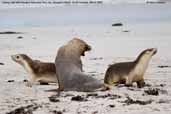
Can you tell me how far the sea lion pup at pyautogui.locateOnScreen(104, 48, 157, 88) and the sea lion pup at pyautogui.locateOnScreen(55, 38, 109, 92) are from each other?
68cm

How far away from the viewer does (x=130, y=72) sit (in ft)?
30.1

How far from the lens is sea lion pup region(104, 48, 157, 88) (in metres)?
9.20

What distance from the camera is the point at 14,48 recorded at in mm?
17922

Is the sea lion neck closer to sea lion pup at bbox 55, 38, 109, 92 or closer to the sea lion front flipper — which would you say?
sea lion pup at bbox 55, 38, 109, 92

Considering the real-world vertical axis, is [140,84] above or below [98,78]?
above

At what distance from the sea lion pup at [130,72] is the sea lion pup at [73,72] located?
2.24ft

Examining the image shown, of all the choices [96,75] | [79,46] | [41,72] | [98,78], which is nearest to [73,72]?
[79,46]

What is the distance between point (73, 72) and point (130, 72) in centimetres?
102

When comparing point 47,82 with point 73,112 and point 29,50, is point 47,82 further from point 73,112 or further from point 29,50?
point 29,50

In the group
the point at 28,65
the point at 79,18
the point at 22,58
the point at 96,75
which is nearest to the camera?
the point at 28,65

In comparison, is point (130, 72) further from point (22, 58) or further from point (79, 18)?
point (79, 18)

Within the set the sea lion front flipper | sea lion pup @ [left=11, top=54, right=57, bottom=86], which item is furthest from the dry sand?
sea lion pup @ [left=11, top=54, right=57, bottom=86]

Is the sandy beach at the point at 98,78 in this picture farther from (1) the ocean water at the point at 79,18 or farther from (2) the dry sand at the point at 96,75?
(1) the ocean water at the point at 79,18

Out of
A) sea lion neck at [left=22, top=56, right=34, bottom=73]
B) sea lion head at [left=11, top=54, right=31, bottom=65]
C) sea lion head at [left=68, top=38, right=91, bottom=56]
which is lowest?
sea lion neck at [left=22, top=56, right=34, bottom=73]
